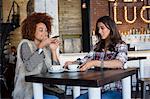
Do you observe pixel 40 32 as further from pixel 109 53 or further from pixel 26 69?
pixel 109 53

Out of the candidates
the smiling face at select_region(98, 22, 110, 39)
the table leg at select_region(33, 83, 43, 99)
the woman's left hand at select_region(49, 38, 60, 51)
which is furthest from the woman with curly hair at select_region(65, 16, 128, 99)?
the table leg at select_region(33, 83, 43, 99)

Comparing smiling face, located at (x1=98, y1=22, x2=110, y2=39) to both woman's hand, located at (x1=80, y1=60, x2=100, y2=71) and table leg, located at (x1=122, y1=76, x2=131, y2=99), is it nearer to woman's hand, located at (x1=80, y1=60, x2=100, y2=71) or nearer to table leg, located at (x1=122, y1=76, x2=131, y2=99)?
woman's hand, located at (x1=80, y1=60, x2=100, y2=71)

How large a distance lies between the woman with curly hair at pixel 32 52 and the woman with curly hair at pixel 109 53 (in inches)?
13.6

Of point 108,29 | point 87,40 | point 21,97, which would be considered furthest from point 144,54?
point 21,97

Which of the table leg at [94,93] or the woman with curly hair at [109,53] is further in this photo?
the woman with curly hair at [109,53]

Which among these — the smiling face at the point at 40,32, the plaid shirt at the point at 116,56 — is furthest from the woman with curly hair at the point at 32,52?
the plaid shirt at the point at 116,56

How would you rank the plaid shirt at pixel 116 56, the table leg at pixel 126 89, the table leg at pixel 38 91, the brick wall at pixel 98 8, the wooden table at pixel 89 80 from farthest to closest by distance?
the brick wall at pixel 98 8, the plaid shirt at pixel 116 56, the table leg at pixel 126 89, the table leg at pixel 38 91, the wooden table at pixel 89 80

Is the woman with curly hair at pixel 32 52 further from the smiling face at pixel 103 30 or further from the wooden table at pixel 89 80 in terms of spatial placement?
the smiling face at pixel 103 30

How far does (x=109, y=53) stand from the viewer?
9.66ft

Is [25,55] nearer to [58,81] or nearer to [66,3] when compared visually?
[58,81]

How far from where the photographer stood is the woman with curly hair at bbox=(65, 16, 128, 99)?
2.79 m

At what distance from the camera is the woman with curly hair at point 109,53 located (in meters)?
2.79

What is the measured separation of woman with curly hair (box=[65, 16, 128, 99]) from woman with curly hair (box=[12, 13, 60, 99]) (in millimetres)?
345

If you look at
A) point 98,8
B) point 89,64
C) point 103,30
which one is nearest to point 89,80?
point 89,64
